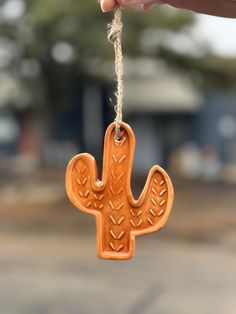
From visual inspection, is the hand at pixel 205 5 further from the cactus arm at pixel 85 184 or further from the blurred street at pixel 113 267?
the blurred street at pixel 113 267

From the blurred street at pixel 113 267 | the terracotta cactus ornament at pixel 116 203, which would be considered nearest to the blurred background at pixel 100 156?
the blurred street at pixel 113 267

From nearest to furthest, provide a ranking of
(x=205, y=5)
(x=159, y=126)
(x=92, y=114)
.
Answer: (x=205, y=5) → (x=92, y=114) → (x=159, y=126)

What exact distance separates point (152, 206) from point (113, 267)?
3.76m

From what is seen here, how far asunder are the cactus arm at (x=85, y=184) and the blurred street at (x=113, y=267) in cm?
262

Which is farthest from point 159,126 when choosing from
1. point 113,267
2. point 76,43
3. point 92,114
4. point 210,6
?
point 210,6

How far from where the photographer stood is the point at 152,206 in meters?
0.95

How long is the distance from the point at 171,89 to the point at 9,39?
6551mm

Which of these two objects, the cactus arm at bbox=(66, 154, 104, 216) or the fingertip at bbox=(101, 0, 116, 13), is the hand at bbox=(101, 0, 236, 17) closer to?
the fingertip at bbox=(101, 0, 116, 13)

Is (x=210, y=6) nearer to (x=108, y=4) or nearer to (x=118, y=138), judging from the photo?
(x=108, y=4)

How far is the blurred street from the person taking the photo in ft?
12.0

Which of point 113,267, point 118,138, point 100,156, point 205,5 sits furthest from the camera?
point 100,156

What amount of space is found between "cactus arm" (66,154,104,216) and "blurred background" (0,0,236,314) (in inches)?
103

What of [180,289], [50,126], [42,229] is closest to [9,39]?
[42,229]

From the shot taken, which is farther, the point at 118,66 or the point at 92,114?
the point at 92,114
